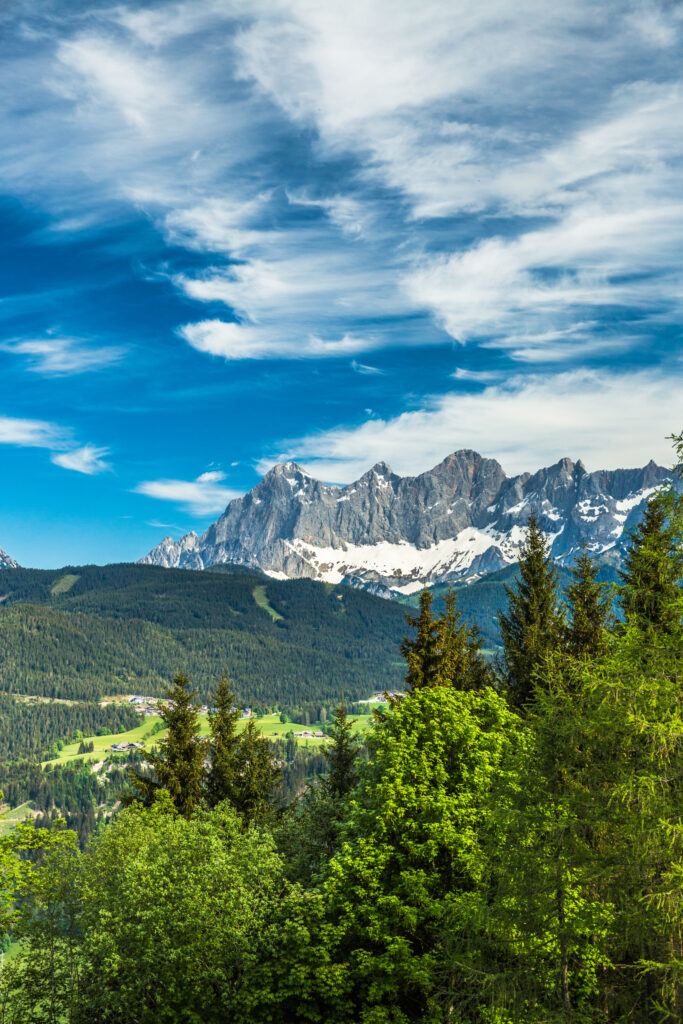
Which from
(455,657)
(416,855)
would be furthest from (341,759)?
(416,855)

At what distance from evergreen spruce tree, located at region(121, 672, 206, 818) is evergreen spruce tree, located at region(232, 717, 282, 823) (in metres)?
2.83

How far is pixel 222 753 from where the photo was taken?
54219 millimetres

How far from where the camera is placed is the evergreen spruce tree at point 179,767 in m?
52.3

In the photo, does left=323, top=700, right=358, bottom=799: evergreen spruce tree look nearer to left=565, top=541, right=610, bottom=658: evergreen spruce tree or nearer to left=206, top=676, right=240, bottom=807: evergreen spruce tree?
left=206, top=676, right=240, bottom=807: evergreen spruce tree

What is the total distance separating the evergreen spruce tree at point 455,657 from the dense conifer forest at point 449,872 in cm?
17

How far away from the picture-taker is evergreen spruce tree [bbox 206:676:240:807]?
53.8 meters

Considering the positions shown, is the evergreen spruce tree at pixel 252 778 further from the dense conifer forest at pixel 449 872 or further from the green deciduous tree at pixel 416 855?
the green deciduous tree at pixel 416 855

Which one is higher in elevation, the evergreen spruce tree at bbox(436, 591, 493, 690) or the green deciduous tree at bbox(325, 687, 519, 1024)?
the evergreen spruce tree at bbox(436, 591, 493, 690)

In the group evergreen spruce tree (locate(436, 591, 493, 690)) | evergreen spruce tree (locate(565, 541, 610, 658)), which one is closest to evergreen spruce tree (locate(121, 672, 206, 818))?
evergreen spruce tree (locate(436, 591, 493, 690))

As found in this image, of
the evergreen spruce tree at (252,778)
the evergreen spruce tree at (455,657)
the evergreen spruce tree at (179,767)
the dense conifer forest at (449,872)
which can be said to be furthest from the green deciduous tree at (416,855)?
the evergreen spruce tree at (179,767)

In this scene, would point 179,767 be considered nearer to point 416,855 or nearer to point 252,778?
point 252,778

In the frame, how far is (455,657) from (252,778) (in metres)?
20.4

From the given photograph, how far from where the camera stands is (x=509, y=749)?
107 ft

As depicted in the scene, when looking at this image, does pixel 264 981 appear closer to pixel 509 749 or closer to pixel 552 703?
pixel 509 749
